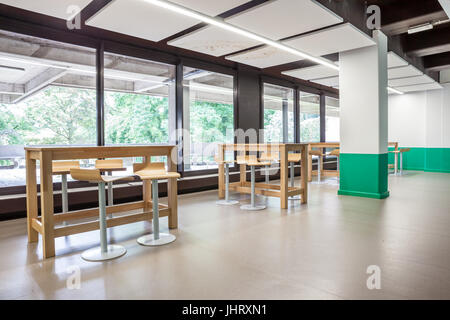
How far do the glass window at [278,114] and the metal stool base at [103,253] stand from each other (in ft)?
19.1


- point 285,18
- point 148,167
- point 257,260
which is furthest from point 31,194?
point 285,18

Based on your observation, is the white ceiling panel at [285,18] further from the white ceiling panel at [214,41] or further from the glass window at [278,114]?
the glass window at [278,114]

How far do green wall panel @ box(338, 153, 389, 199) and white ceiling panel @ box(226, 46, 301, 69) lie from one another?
2.23 meters

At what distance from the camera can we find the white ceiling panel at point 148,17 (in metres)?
3.59

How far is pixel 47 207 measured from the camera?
2717 mm

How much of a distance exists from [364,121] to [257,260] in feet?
12.8

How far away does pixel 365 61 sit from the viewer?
5.29m

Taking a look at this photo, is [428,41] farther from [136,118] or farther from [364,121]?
[136,118]

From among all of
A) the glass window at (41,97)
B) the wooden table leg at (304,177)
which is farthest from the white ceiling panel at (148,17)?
the wooden table leg at (304,177)

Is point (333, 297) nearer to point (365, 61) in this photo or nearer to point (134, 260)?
point (134, 260)

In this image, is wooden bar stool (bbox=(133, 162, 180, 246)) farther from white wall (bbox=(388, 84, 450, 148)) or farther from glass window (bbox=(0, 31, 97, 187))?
white wall (bbox=(388, 84, 450, 148))

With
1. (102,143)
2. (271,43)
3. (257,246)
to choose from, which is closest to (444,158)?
(271,43)
